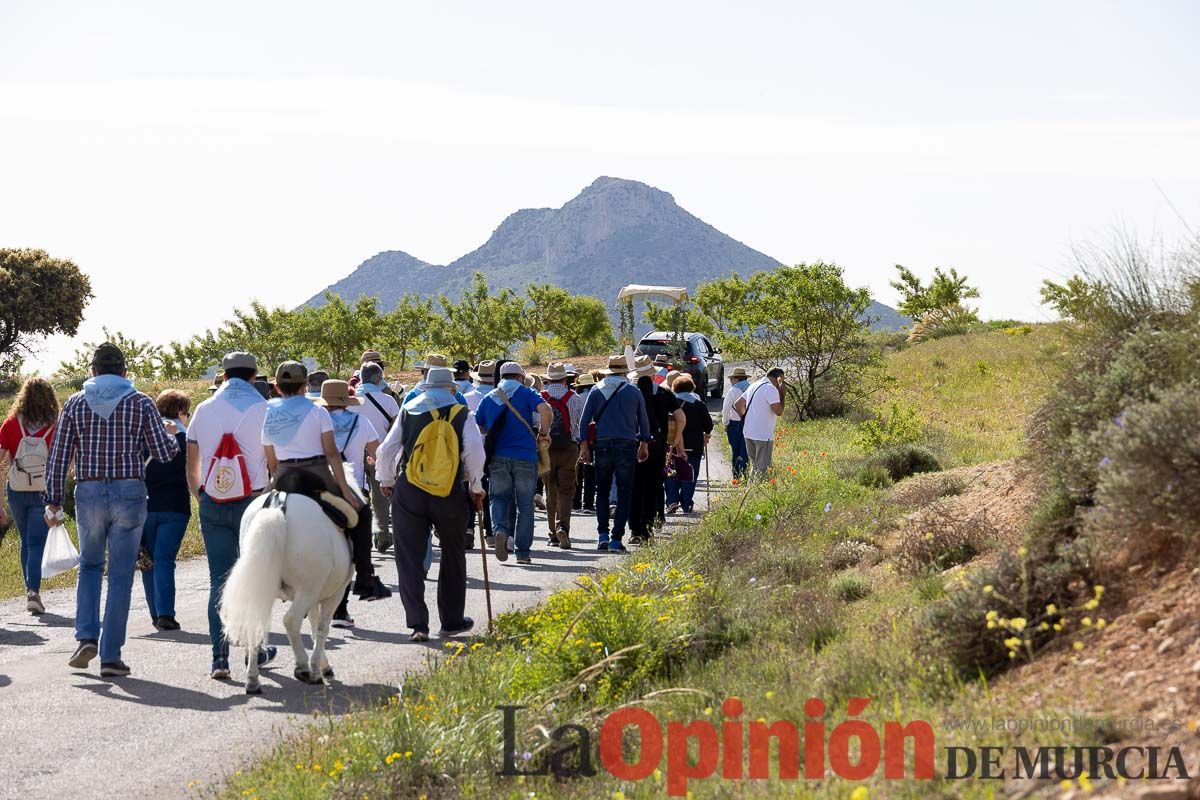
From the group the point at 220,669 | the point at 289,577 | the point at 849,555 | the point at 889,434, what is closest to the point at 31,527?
the point at 220,669

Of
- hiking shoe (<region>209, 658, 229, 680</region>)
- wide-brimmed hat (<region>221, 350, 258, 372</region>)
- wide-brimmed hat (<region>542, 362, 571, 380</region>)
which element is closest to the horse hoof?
hiking shoe (<region>209, 658, 229, 680</region>)

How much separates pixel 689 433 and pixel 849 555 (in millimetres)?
6934

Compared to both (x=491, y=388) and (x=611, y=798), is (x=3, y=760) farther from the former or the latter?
(x=491, y=388)

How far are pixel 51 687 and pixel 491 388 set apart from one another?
6.67 meters

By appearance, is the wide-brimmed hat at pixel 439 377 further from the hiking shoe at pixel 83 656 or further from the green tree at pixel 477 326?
the green tree at pixel 477 326

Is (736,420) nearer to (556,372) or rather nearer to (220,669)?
(556,372)

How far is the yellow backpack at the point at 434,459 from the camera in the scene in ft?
31.7

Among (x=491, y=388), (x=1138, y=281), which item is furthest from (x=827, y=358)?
(x=1138, y=281)

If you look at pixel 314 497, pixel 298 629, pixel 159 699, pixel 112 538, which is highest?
pixel 314 497

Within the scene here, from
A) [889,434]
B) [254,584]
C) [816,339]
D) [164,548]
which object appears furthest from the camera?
[816,339]

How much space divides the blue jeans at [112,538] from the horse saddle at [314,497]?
132 cm

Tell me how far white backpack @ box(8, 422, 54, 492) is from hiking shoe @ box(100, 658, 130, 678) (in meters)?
3.06

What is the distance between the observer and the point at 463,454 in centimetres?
994

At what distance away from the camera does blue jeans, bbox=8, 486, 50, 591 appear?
11.5m
